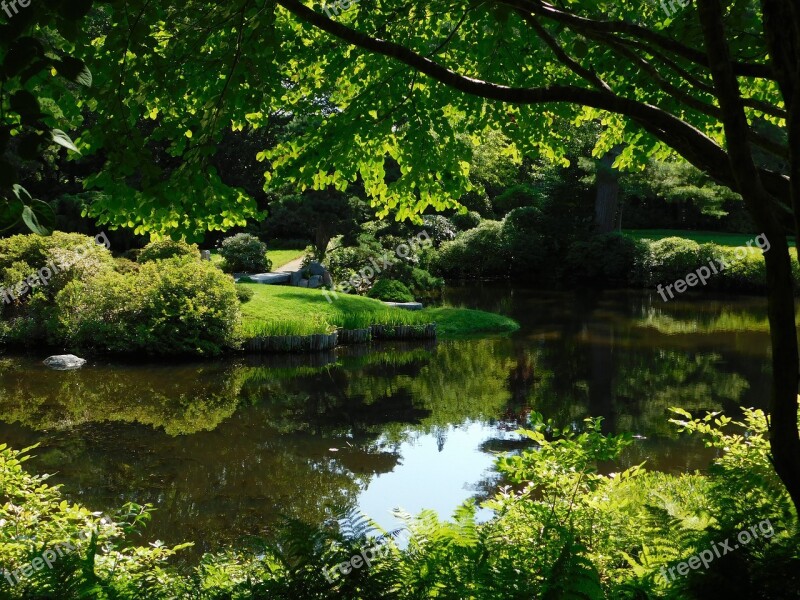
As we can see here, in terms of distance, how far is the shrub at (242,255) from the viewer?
20.9 metres

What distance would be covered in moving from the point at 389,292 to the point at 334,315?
11.5 feet

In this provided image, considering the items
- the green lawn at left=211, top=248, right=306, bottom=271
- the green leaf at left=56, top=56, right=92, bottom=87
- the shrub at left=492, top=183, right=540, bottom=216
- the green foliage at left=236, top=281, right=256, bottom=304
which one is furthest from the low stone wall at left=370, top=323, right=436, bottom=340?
the shrub at left=492, top=183, right=540, bottom=216

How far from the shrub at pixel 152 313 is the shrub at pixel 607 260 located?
55.1 feet

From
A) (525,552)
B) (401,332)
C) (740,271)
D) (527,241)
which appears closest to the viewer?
(525,552)

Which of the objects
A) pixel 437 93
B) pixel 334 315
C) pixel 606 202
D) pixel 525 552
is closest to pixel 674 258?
pixel 606 202

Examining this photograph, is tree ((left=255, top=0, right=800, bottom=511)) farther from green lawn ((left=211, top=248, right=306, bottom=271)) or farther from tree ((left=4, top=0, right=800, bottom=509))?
green lawn ((left=211, top=248, right=306, bottom=271))

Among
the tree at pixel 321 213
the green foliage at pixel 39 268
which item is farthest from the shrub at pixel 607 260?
the green foliage at pixel 39 268

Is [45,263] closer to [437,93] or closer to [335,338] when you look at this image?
[335,338]

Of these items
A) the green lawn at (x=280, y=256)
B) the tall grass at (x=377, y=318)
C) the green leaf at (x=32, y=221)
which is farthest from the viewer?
the green lawn at (x=280, y=256)

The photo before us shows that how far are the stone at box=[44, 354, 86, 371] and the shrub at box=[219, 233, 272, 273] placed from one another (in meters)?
8.19

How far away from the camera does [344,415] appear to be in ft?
34.4

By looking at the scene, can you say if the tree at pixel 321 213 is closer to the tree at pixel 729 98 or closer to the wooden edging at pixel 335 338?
the wooden edging at pixel 335 338

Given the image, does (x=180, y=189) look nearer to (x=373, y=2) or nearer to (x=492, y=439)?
(x=373, y=2)

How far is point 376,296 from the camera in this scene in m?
19.5
